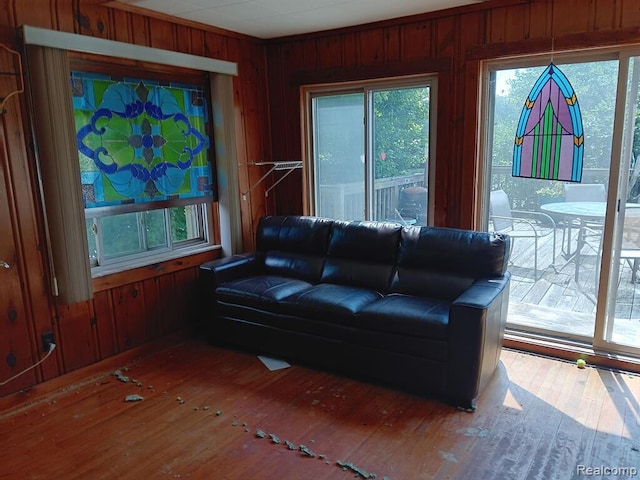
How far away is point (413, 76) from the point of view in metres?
3.71

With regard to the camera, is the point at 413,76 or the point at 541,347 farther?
the point at 413,76

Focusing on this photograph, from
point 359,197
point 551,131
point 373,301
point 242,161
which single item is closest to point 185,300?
point 242,161

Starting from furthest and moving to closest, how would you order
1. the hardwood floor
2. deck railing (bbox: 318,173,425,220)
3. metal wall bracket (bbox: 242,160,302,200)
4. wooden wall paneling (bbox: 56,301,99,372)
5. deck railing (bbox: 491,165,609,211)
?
1. metal wall bracket (bbox: 242,160,302,200)
2. deck railing (bbox: 318,173,425,220)
3. deck railing (bbox: 491,165,609,211)
4. wooden wall paneling (bbox: 56,301,99,372)
5. the hardwood floor

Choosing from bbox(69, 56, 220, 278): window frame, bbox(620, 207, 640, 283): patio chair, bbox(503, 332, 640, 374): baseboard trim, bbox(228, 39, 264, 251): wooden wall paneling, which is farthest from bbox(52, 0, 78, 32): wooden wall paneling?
bbox(620, 207, 640, 283): patio chair

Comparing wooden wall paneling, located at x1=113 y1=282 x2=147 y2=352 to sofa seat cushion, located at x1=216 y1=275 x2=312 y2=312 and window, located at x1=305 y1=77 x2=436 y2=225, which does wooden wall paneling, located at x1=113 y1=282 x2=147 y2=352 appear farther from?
window, located at x1=305 y1=77 x2=436 y2=225

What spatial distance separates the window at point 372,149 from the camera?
3807 millimetres

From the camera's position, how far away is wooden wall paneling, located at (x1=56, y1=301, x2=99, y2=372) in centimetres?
308

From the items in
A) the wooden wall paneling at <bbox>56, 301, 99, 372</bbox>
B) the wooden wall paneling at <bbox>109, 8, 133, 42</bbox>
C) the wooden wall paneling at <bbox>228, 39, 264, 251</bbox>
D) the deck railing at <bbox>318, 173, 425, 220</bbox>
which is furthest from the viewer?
the wooden wall paneling at <bbox>228, 39, 264, 251</bbox>

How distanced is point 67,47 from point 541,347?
358 cm

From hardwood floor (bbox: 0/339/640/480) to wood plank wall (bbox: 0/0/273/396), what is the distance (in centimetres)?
21

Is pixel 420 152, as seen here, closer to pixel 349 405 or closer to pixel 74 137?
pixel 349 405

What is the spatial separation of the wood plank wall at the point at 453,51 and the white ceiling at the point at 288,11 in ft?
→ 0.49

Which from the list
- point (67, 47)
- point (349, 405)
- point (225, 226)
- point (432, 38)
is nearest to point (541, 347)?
point (349, 405)

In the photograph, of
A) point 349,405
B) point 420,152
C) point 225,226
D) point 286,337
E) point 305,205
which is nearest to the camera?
point 349,405
